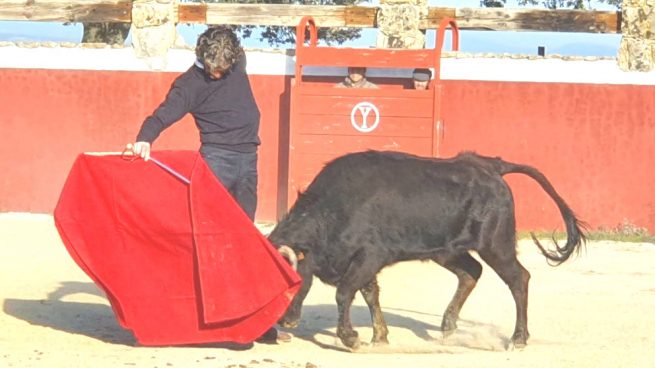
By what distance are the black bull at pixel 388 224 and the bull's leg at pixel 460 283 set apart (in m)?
0.24

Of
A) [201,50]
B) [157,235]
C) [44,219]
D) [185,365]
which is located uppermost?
[201,50]

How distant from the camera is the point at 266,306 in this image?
7027mm

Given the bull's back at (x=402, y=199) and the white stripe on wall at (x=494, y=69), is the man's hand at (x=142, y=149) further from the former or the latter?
the white stripe on wall at (x=494, y=69)

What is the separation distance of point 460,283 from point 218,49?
2.08 m

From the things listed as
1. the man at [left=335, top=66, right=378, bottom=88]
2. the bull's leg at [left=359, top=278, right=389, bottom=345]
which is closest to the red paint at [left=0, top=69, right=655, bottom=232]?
the man at [left=335, top=66, right=378, bottom=88]

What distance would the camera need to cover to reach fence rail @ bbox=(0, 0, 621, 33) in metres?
13.8

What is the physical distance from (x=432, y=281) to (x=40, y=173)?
17.8ft

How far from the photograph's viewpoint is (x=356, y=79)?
528 inches

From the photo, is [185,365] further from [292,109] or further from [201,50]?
[292,109]

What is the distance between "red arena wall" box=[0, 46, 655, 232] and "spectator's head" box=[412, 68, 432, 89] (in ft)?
0.71

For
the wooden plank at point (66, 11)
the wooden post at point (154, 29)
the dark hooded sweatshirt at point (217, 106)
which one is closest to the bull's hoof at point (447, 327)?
the dark hooded sweatshirt at point (217, 106)

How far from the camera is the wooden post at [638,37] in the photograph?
44.1ft

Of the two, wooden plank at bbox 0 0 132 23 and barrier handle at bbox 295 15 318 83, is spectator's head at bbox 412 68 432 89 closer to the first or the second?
barrier handle at bbox 295 15 318 83

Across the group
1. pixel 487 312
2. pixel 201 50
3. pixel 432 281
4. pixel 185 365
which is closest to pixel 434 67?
pixel 432 281
